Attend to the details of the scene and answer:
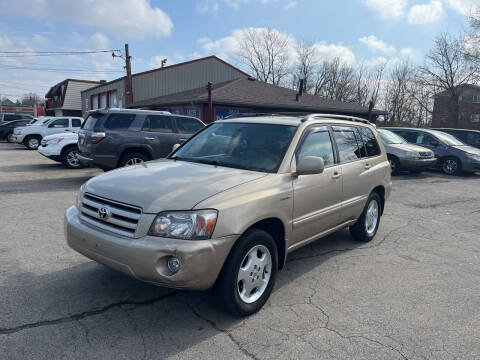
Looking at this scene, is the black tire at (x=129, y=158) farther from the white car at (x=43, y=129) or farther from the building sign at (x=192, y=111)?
the building sign at (x=192, y=111)

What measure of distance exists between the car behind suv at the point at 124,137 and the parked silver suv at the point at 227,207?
15.7ft

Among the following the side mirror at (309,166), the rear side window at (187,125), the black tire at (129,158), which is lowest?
the black tire at (129,158)

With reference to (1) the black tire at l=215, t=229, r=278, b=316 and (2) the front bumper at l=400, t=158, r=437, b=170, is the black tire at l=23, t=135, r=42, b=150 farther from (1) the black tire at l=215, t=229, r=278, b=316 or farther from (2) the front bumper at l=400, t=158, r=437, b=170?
(1) the black tire at l=215, t=229, r=278, b=316

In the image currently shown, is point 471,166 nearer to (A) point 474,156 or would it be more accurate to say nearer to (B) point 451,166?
(A) point 474,156

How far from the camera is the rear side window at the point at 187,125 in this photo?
10.2 meters

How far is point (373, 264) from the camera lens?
179 inches

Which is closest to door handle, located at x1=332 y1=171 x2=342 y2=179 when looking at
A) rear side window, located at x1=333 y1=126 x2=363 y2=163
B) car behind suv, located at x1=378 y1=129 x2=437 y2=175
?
rear side window, located at x1=333 y1=126 x2=363 y2=163

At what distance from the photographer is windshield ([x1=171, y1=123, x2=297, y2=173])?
3.73m

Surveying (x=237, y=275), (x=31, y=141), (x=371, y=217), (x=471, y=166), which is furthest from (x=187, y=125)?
(x=31, y=141)

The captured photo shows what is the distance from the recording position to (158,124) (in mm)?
9758

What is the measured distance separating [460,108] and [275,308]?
5397 cm

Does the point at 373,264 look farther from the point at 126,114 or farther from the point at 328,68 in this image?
the point at 328,68

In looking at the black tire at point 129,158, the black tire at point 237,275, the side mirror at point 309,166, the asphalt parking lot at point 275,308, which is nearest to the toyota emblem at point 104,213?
the asphalt parking lot at point 275,308

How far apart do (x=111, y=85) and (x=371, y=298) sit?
108 ft
